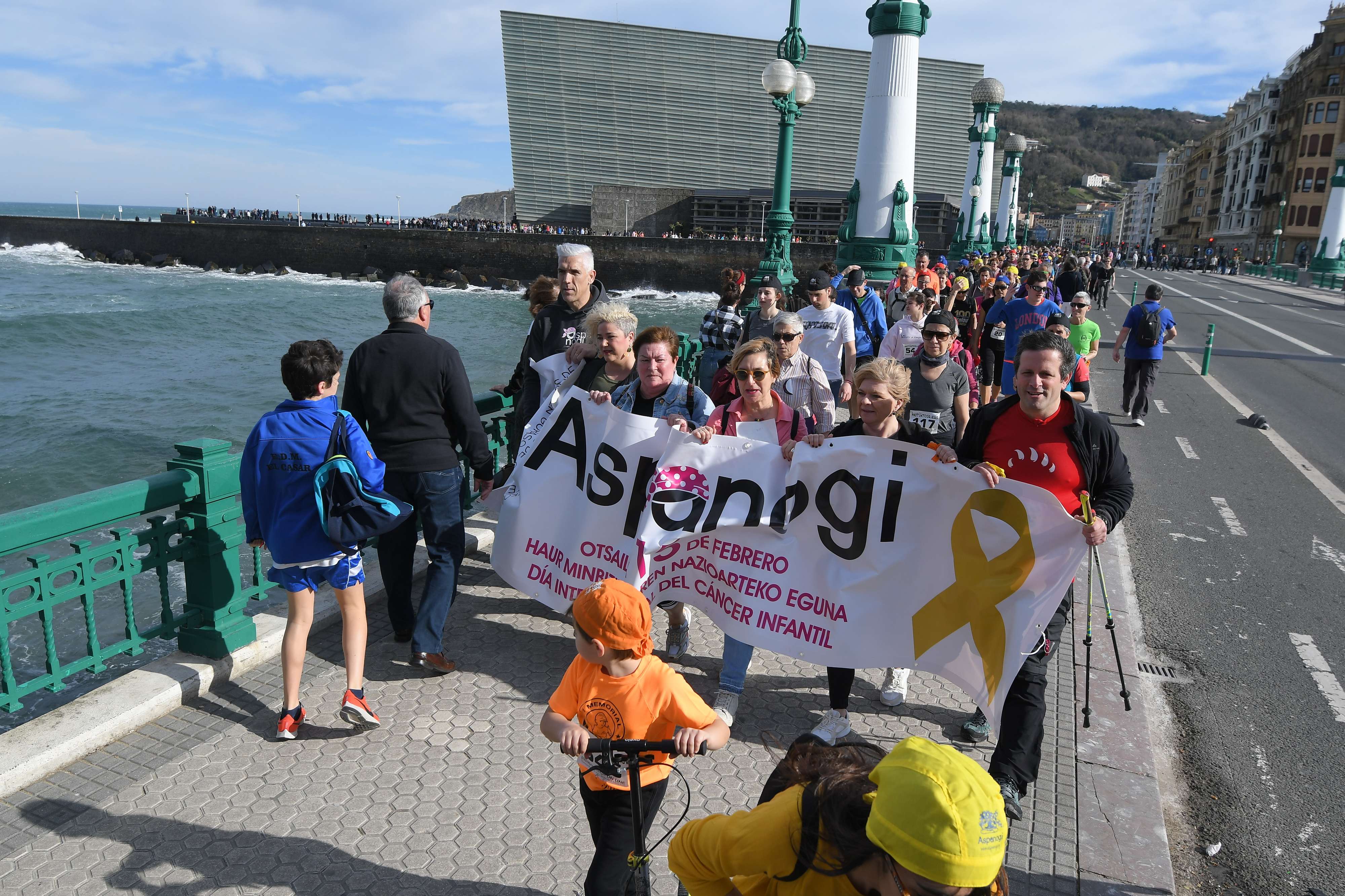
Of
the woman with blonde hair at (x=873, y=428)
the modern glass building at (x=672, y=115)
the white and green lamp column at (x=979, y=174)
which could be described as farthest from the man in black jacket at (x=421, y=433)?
the modern glass building at (x=672, y=115)

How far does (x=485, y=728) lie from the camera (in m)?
4.16

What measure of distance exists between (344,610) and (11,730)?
139cm

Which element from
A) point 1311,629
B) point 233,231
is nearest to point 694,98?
point 233,231

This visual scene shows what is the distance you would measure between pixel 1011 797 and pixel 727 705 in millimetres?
1327

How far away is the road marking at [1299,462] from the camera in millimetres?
9266

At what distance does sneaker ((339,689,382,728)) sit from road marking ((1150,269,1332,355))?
2447 cm

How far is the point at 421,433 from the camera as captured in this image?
178 inches

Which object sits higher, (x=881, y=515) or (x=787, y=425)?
(x=787, y=425)

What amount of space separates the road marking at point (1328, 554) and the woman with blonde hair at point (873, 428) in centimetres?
503

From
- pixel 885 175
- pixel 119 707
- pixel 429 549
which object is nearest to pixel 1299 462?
pixel 885 175

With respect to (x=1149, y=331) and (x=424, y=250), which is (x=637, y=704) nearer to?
(x=1149, y=331)

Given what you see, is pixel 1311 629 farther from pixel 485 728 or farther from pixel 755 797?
pixel 485 728

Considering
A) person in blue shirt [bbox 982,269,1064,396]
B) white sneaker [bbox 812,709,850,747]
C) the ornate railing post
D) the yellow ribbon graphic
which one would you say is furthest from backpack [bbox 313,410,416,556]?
person in blue shirt [bbox 982,269,1064,396]

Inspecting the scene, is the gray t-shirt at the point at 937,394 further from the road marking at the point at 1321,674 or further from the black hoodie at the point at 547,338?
the road marking at the point at 1321,674
